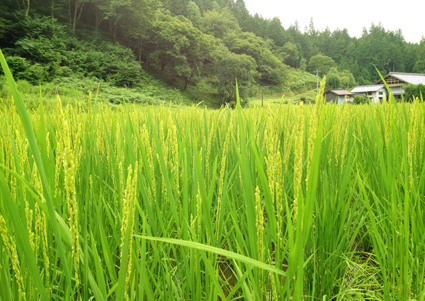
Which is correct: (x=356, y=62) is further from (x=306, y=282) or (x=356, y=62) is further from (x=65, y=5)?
(x=306, y=282)

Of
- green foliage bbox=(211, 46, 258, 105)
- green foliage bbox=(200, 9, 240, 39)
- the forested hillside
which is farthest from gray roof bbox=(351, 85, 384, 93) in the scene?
green foliage bbox=(200, 9, 240, 39)

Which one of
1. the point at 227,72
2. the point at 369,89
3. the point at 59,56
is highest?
the point at 227,72

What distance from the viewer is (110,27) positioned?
27859 mm

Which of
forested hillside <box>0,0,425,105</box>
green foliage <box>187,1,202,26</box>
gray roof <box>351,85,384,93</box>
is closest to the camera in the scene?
forested hillside <box>0,0,425,105</box>

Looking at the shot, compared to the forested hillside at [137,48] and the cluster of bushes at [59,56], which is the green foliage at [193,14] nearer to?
the forested hillside at [137,48]

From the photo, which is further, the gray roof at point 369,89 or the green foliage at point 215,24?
the gray roof at point 369,89

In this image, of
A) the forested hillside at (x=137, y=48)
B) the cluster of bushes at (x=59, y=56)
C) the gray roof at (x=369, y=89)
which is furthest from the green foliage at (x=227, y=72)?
the gray roof at (x=369, y=89)

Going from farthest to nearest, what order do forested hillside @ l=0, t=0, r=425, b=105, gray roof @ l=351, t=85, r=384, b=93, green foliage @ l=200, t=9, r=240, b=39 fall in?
gray roof @ l=351, t=85, r=384, b=93 < green foliage @ l=200, t=9, r=240, b=39 < forested hillside @ l=0, t=0, r=425, b=105

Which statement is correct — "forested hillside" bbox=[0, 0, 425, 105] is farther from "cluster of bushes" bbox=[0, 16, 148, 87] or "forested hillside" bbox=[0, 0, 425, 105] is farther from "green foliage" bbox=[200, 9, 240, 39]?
"green foliage" bbox=[200, 9, 240, 39]

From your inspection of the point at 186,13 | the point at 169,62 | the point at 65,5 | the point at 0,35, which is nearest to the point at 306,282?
the point at 0,35

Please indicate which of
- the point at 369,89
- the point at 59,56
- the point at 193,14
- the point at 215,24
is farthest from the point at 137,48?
the point at 369,89

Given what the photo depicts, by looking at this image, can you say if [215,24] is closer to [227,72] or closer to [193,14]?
[193,14]

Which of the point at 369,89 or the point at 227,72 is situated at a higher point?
the point at 227,72

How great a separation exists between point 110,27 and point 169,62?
24.3 feet
